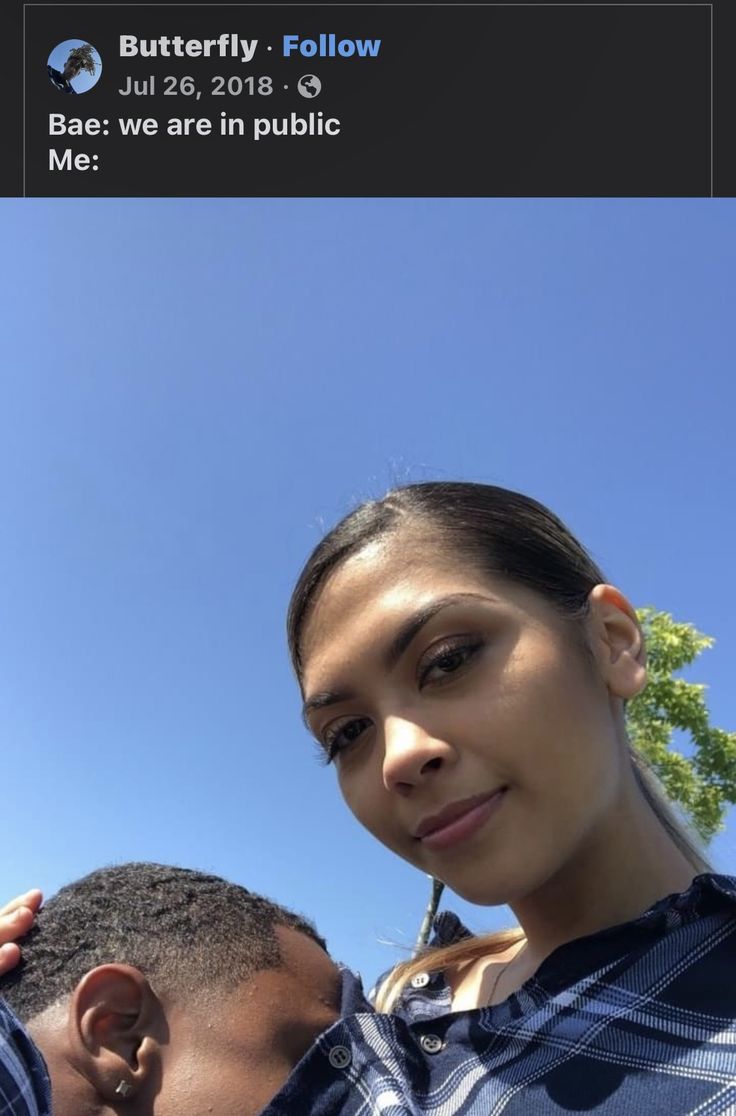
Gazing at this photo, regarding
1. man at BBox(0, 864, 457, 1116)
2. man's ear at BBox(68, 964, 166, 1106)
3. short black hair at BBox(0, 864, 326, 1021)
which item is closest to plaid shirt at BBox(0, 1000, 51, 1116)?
man at BBox(0, 864, 457, 1116)

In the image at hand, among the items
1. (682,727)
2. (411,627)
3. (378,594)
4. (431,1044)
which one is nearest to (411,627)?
(411,627)

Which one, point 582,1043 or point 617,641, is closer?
point 582,1043

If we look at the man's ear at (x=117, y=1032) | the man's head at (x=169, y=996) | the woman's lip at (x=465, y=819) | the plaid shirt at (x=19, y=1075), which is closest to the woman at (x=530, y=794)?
the woman's lip at (x=465, y=819)

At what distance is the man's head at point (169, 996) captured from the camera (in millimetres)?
1685

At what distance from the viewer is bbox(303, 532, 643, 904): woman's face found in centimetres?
156

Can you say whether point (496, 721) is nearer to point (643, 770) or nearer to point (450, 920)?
point (643, 770)

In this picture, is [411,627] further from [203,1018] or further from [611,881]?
[203,1018]

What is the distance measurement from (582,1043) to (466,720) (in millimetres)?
540

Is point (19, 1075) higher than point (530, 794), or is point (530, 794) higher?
point (530, 794)

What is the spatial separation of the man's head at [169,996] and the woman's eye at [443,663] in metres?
0.76

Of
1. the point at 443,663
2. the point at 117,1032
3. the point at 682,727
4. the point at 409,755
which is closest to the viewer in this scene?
the point at 409,755

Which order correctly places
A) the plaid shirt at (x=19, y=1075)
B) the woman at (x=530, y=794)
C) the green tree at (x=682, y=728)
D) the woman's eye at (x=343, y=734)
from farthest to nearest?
the green tree at (x=682, y=728)
the woman's eye at (x=343, y=734)
the woman at (x=530, y=794)
the plaid shirt at (x=19, y=1075)

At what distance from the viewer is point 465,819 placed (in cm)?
157
